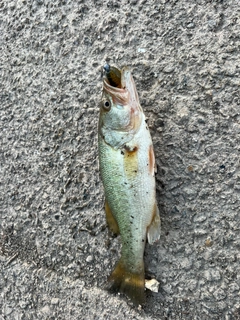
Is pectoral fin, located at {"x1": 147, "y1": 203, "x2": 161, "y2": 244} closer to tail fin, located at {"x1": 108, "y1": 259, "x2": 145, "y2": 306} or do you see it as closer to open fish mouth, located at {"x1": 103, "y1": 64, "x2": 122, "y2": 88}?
tail fin, located at {"x1": 108, "y1": 259, "x2": 145, "y2": 306}

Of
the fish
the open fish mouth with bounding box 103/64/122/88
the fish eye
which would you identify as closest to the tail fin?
the fish

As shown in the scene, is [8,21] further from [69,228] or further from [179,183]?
[179,183]

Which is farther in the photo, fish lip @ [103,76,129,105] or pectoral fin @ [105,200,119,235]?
pectoral fin @ [105,200,119,235]

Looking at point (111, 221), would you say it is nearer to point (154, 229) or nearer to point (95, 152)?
point (154, 229)

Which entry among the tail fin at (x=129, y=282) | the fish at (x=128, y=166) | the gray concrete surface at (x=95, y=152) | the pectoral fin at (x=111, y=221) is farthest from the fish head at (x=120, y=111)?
the tail fin at (x=129, y=282)

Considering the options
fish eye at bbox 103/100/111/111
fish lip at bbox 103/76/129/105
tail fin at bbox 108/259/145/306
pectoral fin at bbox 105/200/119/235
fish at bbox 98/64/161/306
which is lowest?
tail fin at bbox 108/259/145/306

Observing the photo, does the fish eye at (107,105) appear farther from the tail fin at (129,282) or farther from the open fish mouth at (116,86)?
the tail fin at (129,282)

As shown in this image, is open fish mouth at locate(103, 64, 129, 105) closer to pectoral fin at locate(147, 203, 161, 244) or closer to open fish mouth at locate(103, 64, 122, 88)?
open fish mouth at locate(103, 64, 122, 88)

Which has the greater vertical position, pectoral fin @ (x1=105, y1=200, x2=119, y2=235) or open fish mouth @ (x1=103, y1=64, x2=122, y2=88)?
open fish mouth @ (x1=103, y1=64, x2=122, y2=88)
